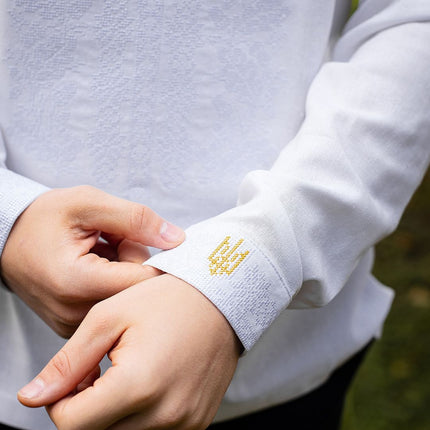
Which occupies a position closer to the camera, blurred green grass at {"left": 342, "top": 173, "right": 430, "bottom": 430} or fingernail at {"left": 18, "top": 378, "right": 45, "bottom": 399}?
fingernail at {"left": 18, "top": 378, "right": 45, "bottom": 399}

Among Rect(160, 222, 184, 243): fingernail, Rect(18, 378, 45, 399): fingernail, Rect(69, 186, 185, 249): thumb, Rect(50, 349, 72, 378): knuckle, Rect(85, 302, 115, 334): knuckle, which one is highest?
Rect(69, 186, 185, 249): thumb

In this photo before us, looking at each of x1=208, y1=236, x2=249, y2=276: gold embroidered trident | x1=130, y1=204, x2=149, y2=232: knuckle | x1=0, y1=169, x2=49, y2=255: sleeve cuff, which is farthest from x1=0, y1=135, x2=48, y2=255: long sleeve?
x1=208, y1=236, x2=249, y2=276: gold embroidered trident

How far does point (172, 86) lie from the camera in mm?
902

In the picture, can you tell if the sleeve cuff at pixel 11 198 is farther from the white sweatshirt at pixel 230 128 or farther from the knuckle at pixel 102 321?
the knuckle at pixel 102 321

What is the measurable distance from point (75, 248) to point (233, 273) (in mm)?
224

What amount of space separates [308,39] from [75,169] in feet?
1.50

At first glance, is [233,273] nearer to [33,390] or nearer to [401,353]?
[33,390]

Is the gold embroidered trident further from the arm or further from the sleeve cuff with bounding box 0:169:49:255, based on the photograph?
the sleeve cuff with bounding box 0:169:49:255

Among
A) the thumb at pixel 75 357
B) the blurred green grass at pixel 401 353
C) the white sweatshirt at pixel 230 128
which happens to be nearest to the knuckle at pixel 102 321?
the thumb at pixel 75 357

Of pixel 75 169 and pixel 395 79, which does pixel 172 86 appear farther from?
pixel 395 79

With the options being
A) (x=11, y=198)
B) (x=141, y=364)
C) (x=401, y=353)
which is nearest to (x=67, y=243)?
(x=11, y=198)

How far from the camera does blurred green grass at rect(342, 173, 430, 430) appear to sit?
248 cm

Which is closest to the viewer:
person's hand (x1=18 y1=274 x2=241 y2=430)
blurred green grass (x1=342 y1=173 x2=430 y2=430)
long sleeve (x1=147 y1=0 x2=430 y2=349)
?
person's hand (x1=18 y1=274 x2=241 y2=430)

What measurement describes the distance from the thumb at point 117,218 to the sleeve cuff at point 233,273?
4 cm
